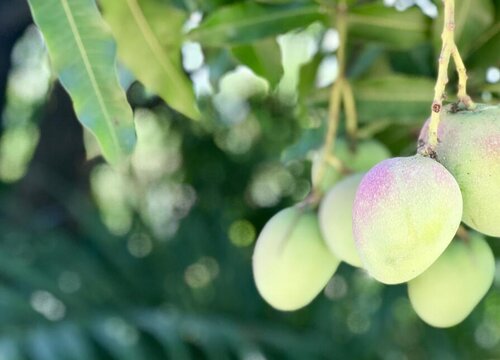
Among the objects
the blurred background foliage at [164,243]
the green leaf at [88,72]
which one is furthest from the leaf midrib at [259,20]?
the blurred background foliage at [164,243]

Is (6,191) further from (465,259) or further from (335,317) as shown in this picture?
(465,259)

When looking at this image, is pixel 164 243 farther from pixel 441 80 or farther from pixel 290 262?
pixel 441 80

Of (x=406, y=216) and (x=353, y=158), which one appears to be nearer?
(x=406, y=216)

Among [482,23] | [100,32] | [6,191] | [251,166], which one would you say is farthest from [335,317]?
[100,32]

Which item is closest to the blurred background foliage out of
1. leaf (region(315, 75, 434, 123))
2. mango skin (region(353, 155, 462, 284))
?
leaf (region(315, 75, 434, 123))

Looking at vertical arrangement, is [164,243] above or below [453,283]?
below

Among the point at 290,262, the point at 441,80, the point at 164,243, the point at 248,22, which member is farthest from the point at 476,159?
the point at 164,243

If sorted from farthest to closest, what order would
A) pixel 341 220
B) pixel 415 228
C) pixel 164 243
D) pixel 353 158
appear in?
pixel 164 243, pixel 353 158, pixel 341 220, pixel 415 228
